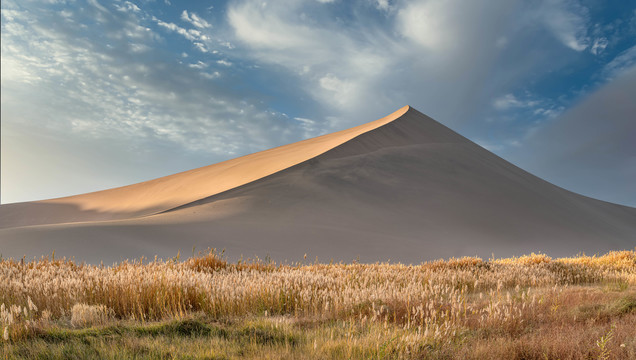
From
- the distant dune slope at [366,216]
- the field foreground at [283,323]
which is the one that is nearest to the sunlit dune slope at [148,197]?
the distant dune slope at [366,216]

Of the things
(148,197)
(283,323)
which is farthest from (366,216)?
(283,323)

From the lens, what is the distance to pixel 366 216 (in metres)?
26.9

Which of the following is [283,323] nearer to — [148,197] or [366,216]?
[366,216]

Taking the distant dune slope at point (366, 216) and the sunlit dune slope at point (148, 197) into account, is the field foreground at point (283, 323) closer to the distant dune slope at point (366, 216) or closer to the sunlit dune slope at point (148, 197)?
the distant dune slope at point (366, 216)

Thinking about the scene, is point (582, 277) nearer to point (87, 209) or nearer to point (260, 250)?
point (260, 250)

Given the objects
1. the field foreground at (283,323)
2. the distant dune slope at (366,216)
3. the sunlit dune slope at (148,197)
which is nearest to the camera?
the field foreground at (283,323)

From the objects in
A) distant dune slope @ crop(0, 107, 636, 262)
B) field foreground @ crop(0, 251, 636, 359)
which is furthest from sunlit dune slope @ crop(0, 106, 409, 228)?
field foreground @ crop(0, 251, 636, 359)

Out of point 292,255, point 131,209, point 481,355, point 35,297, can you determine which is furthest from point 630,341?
point 131,209

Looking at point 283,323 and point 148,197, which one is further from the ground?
point 148,197

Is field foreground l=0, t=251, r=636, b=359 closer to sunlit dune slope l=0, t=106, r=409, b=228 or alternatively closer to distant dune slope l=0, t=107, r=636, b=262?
distant dune slope l=0, t=107, r=636, b=262

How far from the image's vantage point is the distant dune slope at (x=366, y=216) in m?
20.2

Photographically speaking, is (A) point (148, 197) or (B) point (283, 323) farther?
(A) point (148, 197)

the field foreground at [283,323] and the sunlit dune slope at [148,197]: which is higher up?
the sunlit dune slope at [148,197]

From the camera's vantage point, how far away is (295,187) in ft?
98.3
